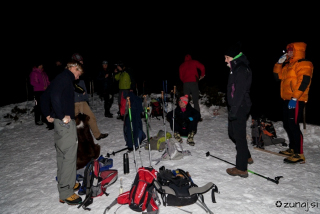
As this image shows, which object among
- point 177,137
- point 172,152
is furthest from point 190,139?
point 172,152

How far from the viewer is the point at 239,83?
4004 mm

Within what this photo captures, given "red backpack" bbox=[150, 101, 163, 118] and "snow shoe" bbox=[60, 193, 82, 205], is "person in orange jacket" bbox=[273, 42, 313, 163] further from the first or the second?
"red backpack" bbox=[150, 101, 163, 118]

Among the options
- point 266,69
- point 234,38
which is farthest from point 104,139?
point 234,38

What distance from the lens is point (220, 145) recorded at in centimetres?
645

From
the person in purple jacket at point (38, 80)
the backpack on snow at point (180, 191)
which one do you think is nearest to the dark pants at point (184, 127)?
the backpack on snow at point (180, 191)

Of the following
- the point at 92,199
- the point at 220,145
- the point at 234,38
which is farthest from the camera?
the point at 234,38

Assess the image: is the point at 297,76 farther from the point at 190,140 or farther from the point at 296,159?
the point at 190,140

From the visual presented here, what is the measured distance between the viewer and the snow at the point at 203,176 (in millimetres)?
3615

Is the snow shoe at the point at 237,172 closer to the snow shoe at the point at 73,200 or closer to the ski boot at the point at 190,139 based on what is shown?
the ski boot at the point at 190,139

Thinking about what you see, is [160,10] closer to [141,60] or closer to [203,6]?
[203,6]

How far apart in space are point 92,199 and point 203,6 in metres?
50.6

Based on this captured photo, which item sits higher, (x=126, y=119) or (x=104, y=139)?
(x=126, y=119)

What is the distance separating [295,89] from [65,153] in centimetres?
517

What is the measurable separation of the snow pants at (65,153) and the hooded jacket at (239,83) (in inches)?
126
